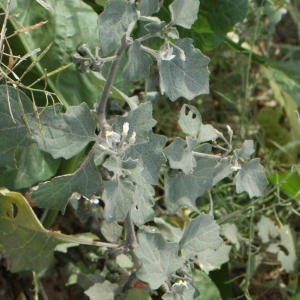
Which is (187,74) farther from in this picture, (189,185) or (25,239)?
(25,239)

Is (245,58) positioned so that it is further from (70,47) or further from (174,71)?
(174,71)

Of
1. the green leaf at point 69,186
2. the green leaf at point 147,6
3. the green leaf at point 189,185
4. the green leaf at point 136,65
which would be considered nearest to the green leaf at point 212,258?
the green leaf at point 189,185

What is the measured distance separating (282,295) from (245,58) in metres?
0.82

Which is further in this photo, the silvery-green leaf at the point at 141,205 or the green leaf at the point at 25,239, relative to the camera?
the green leaf at the point at 25,239

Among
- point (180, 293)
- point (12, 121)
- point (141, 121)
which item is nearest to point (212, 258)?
point (180, 293)

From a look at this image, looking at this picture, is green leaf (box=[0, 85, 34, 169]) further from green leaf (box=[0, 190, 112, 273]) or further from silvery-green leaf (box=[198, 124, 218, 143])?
silvery-green leaf (box=[198, 124, 218, 143])

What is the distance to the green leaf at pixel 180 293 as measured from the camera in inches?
39.5

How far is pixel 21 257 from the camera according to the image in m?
1.13

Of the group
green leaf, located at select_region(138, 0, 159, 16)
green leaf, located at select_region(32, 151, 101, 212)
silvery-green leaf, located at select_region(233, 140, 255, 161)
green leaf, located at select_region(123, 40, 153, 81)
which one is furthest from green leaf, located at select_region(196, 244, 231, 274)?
green leaf, located at select_region(138, 0, 159, 16)

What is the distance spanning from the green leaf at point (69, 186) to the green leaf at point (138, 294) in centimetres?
27

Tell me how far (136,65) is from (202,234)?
398 mm

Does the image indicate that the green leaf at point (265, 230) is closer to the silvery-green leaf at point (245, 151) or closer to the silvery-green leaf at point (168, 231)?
the silvery-green leaf at point (168, 231)

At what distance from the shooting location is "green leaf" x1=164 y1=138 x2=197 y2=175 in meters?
1.03

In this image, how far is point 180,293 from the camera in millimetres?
1014
